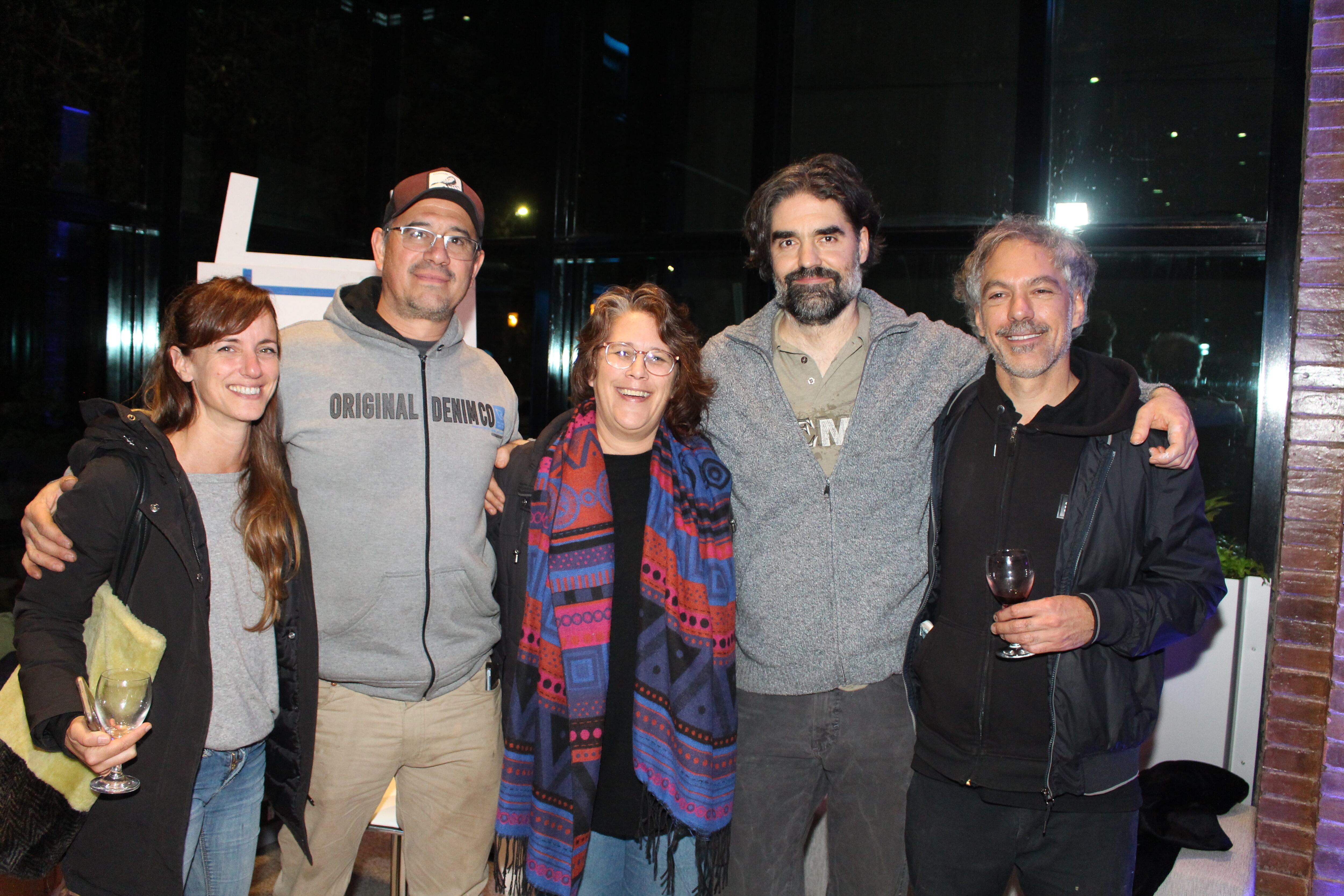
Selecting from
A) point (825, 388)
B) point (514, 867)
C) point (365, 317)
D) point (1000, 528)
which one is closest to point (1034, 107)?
point (825, 388)

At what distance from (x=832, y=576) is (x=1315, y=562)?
200 cm

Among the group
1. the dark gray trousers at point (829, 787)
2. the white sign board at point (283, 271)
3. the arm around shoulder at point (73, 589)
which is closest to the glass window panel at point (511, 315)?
the white sign board at point (283, 271)

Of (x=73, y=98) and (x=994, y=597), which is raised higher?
(x=73, y=98)

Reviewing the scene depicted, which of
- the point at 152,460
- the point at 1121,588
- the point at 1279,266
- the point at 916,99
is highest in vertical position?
the point at 916,99

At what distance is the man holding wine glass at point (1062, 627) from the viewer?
190 cm

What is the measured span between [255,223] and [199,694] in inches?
146

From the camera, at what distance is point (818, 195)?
2.32m

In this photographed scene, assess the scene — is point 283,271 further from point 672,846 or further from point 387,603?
point 672,846

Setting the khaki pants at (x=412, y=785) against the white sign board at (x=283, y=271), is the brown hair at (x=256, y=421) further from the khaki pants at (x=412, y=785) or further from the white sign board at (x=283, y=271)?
the white sign board at (x=283, y=271)

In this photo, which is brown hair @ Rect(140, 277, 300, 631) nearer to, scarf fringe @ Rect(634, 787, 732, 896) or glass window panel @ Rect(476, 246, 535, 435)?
scarf fringe @ Rect(634, 787, 732, 896)

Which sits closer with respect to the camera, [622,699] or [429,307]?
[622,699]

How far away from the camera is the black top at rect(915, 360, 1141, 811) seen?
6.34 ft

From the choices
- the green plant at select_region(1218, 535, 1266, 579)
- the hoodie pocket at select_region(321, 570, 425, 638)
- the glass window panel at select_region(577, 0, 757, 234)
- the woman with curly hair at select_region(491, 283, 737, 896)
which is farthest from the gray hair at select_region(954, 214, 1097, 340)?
the glass window panel at select_region(577, 0, 757, 234)

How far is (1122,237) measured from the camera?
3.91 m
